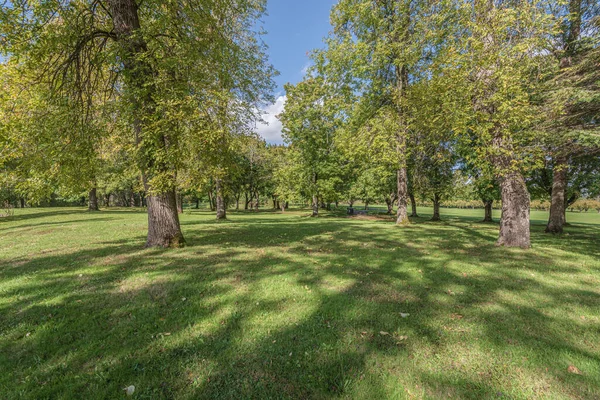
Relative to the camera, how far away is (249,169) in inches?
1486

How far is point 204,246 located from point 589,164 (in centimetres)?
2248

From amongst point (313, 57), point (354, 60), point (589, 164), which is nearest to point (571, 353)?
point (354, 60)

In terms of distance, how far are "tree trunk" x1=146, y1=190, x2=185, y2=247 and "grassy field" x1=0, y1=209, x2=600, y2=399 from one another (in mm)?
1453

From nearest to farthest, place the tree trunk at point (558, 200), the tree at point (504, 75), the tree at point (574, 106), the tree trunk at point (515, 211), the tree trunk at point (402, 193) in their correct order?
1. the tree at point (504, 75)
2. the tree at point (574, 106)
3. the tree trunk at point (515, 211)
4. the tree trunk at point (558, 200)
5. the tree trunk at point (402, 193)

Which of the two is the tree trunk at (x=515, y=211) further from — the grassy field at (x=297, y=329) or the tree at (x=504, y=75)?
the grassy field at (x=297, y=329)

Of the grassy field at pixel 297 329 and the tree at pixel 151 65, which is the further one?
the tree at pixel 151 65

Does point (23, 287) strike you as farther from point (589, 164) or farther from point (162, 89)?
point (589, 164)

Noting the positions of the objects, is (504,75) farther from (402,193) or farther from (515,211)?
(402,193)

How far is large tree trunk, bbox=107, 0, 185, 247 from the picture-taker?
21.9 ft

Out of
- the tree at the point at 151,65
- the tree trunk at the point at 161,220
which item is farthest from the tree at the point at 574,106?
the tree trunk at the point at 161,220

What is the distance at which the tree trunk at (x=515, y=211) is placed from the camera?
8.73 m

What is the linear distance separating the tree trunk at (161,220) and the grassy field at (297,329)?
1.45 meters

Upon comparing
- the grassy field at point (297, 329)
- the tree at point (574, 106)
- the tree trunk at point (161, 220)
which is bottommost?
the grassy field at point (297, 329)

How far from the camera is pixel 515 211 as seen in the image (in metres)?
8.85
